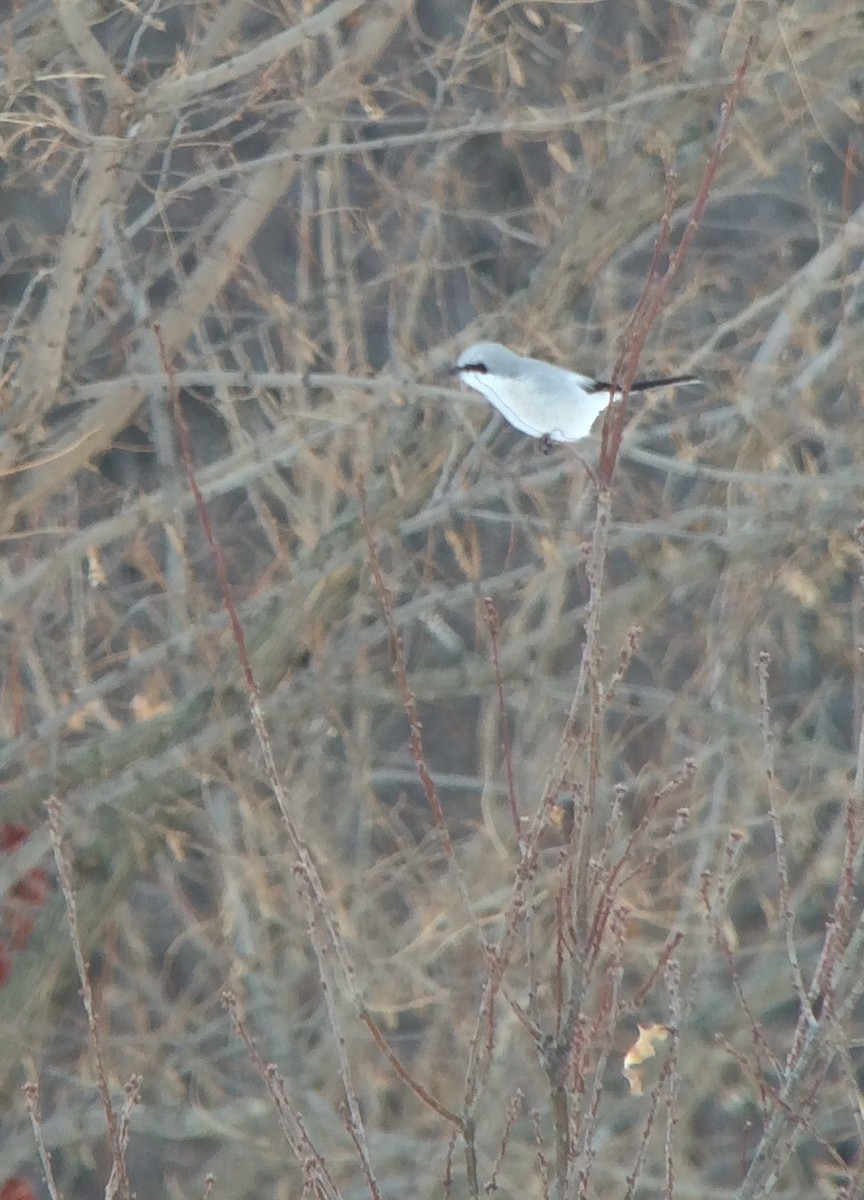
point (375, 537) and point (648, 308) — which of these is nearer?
point (648, 308)

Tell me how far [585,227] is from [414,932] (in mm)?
2604

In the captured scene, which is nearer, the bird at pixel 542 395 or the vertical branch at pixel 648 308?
the vertical branch at pixel 648 308

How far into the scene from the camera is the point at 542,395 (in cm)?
411

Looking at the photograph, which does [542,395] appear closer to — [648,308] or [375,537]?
[375,537]

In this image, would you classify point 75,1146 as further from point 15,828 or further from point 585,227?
point 585,227

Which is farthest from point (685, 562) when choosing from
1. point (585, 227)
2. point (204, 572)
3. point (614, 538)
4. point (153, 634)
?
point (204, 572)

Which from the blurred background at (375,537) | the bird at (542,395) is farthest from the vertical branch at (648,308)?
the blurred background at (375,537)

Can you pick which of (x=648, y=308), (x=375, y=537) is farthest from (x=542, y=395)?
(x=648, y=308)

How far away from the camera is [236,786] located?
5.49 metres

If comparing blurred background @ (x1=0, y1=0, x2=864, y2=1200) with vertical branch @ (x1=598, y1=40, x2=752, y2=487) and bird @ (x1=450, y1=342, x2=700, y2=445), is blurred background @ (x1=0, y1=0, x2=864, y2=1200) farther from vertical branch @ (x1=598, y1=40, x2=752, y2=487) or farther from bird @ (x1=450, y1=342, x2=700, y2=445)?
vertical branch @ (x1=598, y1=40, x2=752, y2=487)

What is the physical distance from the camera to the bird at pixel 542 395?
409cm

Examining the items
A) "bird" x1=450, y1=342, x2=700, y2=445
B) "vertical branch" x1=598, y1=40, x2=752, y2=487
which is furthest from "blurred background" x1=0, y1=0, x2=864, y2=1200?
"vertical branch" x1=598, y1=40, x2=752, y2=487

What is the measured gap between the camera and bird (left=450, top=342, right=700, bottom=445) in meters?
4.09

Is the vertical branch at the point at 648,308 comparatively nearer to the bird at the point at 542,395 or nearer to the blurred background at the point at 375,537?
the bird at the point at 542,395
